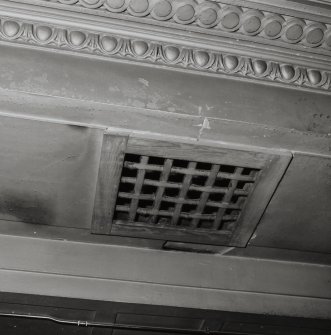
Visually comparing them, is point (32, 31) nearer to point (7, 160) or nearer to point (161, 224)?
point (7, 160)

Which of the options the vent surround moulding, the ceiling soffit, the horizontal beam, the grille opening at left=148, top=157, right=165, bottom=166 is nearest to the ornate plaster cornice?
the ceiling soffit

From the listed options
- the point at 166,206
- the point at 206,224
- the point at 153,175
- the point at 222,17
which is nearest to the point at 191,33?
the point at 222,17

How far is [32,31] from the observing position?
1.07m

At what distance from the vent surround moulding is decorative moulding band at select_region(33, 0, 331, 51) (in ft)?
1.21

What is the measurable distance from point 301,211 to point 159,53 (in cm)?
85

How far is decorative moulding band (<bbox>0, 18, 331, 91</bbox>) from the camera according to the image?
1069 millimetres

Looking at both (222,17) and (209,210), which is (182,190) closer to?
(209,210)

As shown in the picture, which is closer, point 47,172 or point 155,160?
point 47,172

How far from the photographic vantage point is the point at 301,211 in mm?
1439

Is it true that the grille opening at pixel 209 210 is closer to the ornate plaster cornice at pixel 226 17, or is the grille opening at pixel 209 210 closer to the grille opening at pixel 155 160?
the grille opening at pixel 155 160

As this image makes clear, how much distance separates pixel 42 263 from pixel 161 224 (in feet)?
1.81

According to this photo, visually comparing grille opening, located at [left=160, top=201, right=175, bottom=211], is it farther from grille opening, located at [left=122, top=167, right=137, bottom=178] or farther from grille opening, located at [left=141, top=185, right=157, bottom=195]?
grille opening, located at [left=122, top=167, right=137, bottom=178]

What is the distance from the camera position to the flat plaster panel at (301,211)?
50.6 inches

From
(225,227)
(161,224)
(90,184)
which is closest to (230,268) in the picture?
(225,227)
